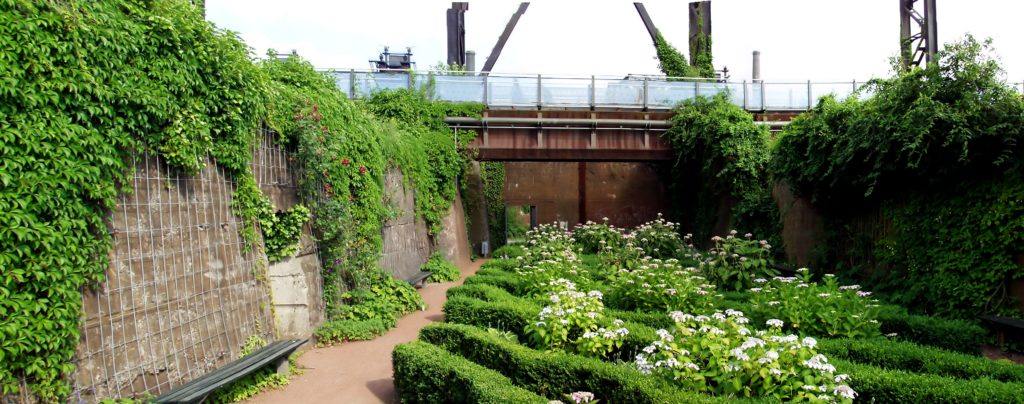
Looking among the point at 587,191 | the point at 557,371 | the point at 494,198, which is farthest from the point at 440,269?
the point at 587,191

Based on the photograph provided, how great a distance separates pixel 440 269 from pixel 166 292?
971cm

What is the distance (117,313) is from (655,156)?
591 inches

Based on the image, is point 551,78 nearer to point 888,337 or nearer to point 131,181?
point 888,337

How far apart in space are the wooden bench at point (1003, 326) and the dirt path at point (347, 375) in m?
7.34

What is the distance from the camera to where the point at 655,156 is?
17.6 metres

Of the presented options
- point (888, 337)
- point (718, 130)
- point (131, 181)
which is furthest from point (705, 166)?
point (131, 181)

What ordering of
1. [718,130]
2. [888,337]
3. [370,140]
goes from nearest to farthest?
[888,337] < [370,140] < [718,130]

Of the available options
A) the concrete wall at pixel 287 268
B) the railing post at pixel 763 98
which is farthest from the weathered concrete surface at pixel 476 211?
the concrete wall at pixel 287 268

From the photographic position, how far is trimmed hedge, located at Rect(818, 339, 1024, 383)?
5.18 m

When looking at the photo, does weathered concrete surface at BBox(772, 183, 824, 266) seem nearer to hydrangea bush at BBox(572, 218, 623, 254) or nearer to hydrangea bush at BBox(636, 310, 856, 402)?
hydrangea bush at BBox(572, 218, 623, 254)

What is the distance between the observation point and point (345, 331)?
8.27 metres

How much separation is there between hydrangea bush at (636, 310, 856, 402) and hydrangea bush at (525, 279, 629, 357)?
0.87 meters

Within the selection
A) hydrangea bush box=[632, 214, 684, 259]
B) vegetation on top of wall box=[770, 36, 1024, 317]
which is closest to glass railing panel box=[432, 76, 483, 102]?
hydrangea bush box=[632, 214, 684, 259]

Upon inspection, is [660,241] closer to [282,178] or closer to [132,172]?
[282,178]
